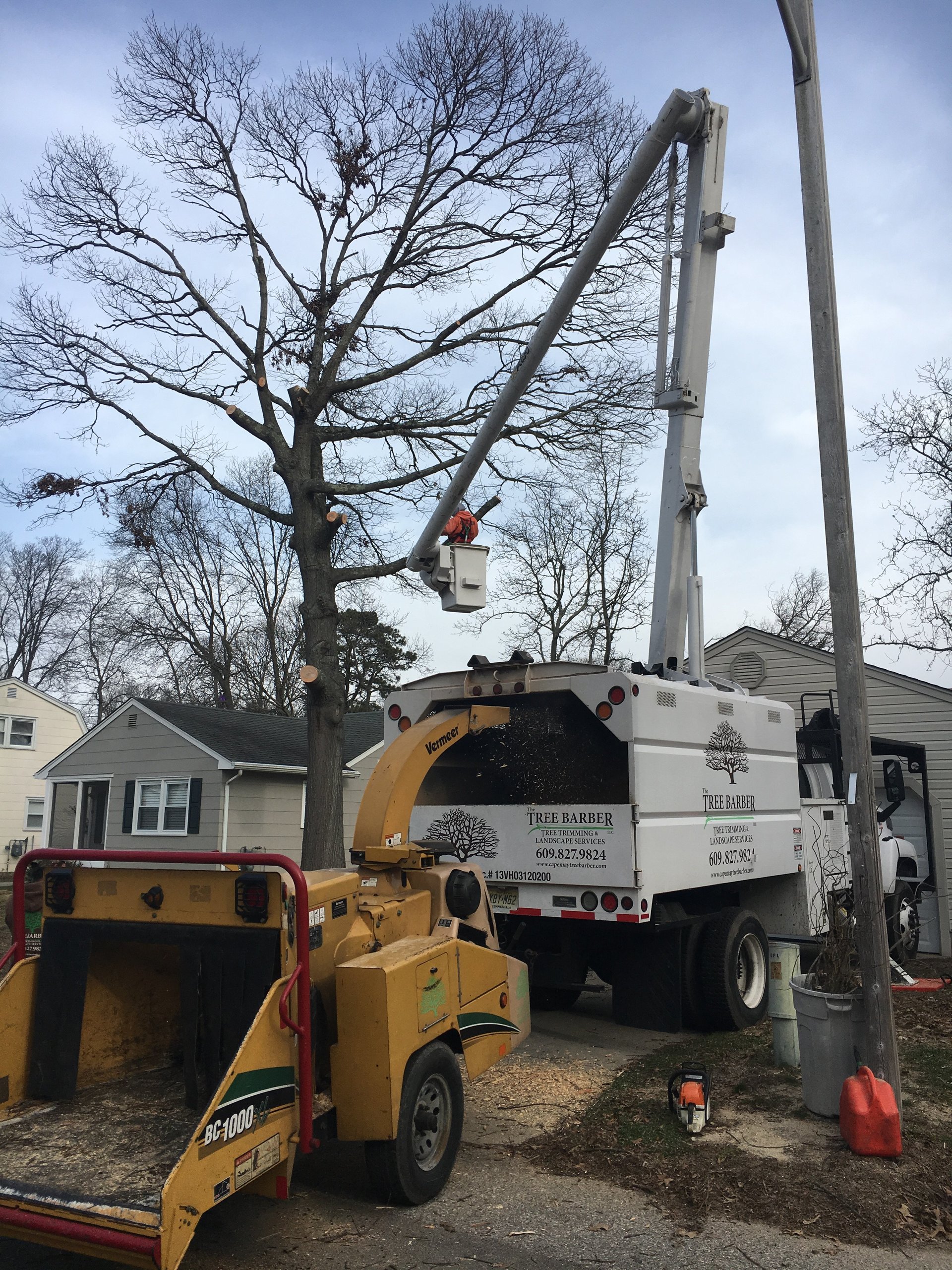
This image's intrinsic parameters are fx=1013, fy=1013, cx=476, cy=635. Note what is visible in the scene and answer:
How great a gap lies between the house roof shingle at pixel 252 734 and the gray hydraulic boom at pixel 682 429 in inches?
461

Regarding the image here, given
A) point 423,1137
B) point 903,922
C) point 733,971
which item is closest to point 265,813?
point 903,922

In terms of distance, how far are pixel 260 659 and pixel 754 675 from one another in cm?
2791

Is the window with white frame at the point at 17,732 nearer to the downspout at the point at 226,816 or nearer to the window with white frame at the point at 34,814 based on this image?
the window with white frame at the point at 34,814

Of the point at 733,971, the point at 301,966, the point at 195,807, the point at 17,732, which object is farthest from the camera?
the point at 17,732

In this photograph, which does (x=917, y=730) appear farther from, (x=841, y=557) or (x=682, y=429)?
(x=841, y=557)

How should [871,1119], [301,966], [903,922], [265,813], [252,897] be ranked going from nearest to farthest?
[301,966] < [252,897] < [871,1119] < [903,922] < [265,813]

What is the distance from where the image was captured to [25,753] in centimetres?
3141

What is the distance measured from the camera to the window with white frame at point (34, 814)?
3111cm

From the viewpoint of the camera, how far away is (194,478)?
1689 centimetres

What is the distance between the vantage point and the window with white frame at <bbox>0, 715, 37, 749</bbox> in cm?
3109

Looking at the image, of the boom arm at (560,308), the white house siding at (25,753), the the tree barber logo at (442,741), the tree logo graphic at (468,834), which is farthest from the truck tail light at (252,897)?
the white house siding at (25,753)

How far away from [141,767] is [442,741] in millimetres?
16775

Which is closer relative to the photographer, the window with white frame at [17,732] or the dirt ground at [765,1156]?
the dirt ground at [765,1156]

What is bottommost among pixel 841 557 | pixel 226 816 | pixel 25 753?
pixel 226 816
